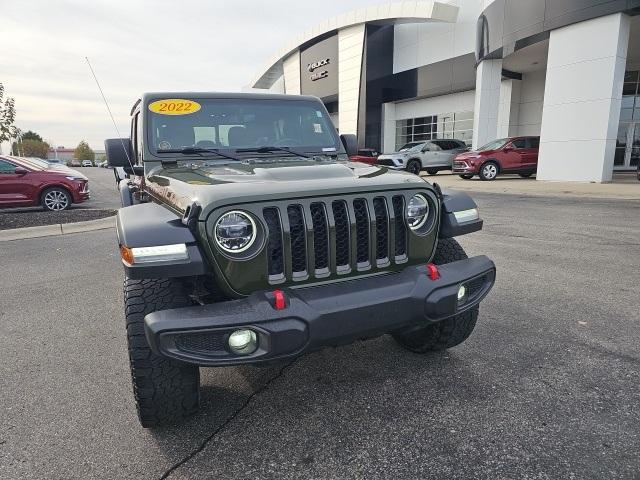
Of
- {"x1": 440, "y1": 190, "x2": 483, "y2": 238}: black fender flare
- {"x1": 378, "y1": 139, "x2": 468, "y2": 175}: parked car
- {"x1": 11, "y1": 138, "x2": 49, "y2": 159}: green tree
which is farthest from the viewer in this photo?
{"x1": 11, "y1": 138, "x2": 49, "y2": 159}: green tree

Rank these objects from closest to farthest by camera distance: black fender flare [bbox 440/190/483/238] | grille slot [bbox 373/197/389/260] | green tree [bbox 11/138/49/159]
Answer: grille slot [bbox 373/197/389/260], black fender flare [bbox 440/190/483/238], green tree [bbox 11/138/49/159]

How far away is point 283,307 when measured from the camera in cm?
188

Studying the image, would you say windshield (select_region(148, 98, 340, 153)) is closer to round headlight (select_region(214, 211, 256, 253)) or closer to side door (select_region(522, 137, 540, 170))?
round headlight (select_region(214, 211, 256, 253))

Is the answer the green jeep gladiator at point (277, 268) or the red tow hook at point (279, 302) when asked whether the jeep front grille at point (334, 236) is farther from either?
the red tow hook at point (279, 302)

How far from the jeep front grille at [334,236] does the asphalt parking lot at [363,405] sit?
0.82 metres

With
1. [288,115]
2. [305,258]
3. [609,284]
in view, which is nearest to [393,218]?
[305,258]

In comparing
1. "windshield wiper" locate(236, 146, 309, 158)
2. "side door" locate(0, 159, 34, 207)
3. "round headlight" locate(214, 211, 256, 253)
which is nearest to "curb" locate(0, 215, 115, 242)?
"side door" locate(0, 159, 34, 207)

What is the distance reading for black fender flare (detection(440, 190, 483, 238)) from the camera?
8.18 feet

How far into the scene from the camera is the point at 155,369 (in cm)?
203

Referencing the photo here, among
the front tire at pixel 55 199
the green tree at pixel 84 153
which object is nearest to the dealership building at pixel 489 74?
the front tire at pixel 55 199

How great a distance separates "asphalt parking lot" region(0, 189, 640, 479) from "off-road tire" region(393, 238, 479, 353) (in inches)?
5.0

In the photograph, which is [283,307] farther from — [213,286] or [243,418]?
[243,418]

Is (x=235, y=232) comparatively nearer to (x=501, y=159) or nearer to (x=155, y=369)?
(x=155, y=369)

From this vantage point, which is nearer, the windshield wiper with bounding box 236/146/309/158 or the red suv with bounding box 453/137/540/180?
the windshield wiper with bounding box 236/146/309/158
